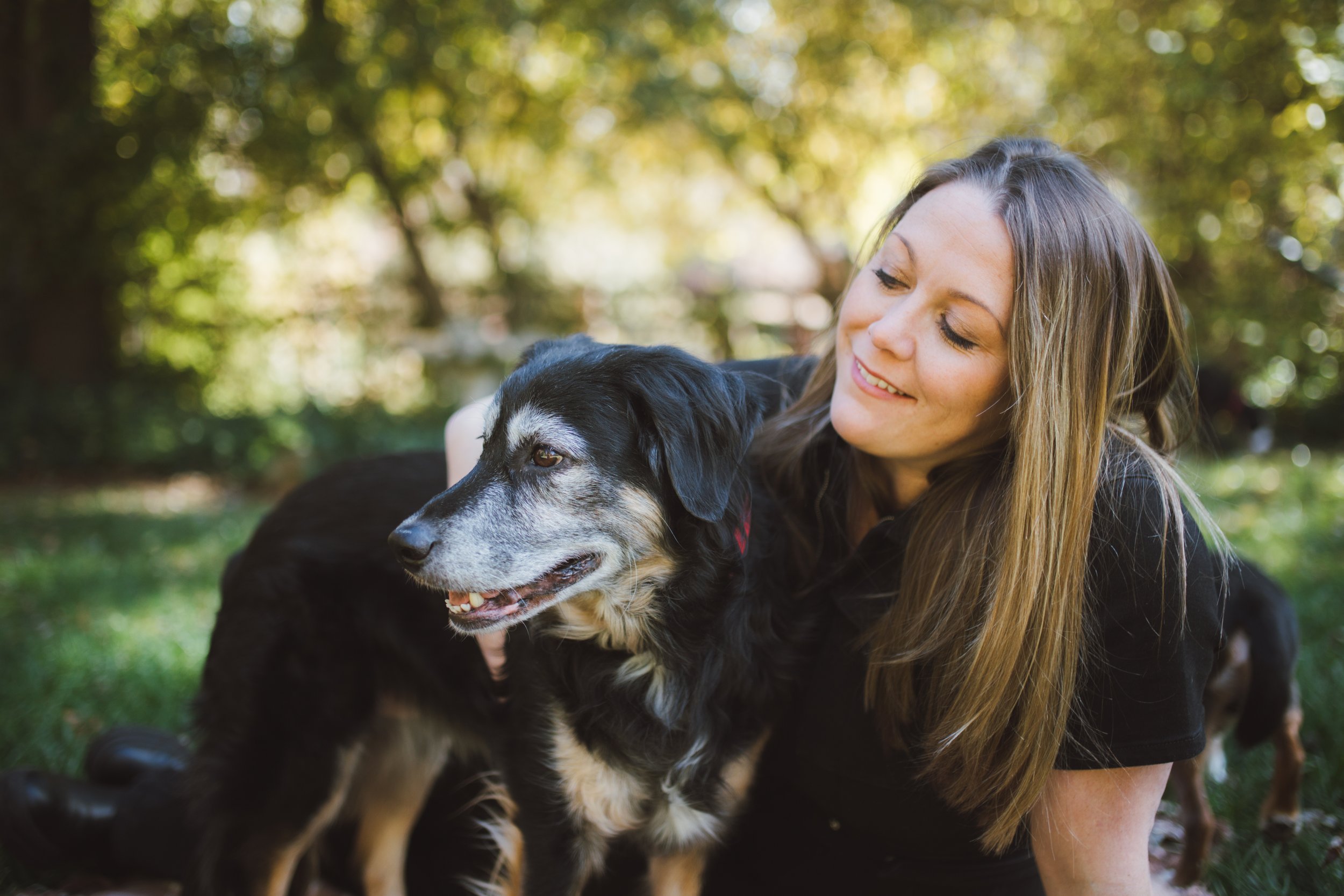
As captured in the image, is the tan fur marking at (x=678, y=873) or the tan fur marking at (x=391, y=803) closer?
the tan fur marking at (x=678, y=873)

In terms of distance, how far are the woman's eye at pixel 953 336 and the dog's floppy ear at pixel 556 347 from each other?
0.83 m

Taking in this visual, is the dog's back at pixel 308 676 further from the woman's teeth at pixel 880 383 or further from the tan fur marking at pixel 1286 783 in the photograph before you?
the tan fur marking at pixel 1286 783

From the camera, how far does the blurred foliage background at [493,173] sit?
22.8 ft

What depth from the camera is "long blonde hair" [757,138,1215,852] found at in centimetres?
182

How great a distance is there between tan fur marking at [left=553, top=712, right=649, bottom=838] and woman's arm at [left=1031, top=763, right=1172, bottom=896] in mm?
874

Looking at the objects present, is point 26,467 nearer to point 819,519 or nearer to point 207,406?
point 207,406

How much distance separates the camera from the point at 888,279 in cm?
208

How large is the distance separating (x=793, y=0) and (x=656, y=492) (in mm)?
11676

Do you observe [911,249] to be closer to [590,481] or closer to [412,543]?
[590,481]

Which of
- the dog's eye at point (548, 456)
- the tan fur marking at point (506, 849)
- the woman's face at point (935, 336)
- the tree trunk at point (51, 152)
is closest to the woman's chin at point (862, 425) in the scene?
the woman's face at point (935, 336)

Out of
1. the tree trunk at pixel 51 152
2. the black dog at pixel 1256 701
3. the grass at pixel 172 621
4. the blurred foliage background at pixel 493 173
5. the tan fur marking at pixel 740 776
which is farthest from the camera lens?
the tree trunk at pixel 51 152

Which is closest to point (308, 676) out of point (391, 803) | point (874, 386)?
point (391, 803)

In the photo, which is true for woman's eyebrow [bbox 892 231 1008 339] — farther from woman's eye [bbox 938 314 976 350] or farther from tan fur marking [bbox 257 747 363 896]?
tan fur marking [bbox 257 747 363 896]

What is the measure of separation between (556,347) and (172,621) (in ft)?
10.2
